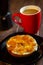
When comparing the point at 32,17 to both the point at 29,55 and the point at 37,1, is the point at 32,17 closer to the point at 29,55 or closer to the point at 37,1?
the point at 29,55

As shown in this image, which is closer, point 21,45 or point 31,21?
point 21,45

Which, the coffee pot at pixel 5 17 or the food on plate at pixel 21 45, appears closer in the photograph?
the food on plate at pixel 21 45

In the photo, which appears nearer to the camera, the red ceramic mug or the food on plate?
the food on plate

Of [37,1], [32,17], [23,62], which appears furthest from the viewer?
[37,1]


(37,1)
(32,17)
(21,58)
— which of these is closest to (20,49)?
(21,58)

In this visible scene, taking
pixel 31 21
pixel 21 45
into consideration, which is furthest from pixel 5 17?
pixel 21 45

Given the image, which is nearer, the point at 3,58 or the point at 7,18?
the point at 3,58

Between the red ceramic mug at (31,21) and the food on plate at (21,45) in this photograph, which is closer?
the food on plate at (21,45)

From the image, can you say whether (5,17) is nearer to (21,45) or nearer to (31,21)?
(31,21)
